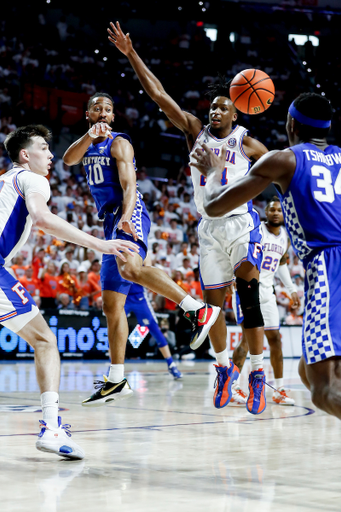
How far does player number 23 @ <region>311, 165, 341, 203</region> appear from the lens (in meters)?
3.28

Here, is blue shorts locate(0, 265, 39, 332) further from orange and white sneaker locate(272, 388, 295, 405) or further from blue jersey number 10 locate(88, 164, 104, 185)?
orange and white sneaker locate(272, 388, 295, 405)

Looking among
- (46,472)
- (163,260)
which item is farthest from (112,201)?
(163,260)

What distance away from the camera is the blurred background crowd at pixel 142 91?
48.6 ft

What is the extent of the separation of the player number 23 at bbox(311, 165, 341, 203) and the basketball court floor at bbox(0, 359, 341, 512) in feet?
4.85

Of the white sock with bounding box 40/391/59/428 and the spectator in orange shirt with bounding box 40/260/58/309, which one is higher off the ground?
the spectator in orange shirt with bounding box 40/260/58/309

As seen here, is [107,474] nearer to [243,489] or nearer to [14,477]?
[14,477]

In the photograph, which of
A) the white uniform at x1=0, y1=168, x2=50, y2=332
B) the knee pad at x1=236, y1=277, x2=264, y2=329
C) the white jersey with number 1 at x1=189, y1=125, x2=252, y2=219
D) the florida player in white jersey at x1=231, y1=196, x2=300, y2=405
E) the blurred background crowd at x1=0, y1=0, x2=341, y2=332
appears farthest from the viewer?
the blurred background crowd at x1=0, y1=0, x2=341, y2=332

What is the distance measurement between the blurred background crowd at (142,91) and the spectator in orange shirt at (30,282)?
28 millimetres

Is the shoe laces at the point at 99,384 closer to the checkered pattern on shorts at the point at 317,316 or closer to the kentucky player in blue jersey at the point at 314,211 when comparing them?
the kentucky player in blue jersey at the point at 314,211

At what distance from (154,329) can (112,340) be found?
4.57m

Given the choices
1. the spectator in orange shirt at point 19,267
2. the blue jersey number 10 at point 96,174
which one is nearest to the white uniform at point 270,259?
the blue jersey number 10 at point 96,174

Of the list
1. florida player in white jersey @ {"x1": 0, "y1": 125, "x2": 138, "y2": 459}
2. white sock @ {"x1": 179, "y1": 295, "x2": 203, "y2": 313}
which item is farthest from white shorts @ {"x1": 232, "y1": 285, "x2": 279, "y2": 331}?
florida player in white jersey @ {"x1": 0, "y1": 125, "x2": 138, "y2": 459}

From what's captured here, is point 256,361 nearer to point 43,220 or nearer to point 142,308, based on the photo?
point 43,220

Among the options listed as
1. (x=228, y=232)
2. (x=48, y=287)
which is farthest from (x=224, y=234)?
(x=48, y=287)
